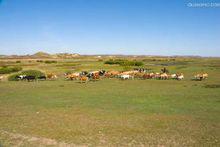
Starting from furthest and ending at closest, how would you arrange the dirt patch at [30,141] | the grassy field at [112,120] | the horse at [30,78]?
1. the horse at [30,78]
2. the grassy field at [112,120]
3. the dirt patch at [30,141]

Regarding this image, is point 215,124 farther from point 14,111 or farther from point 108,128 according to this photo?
point 14,111

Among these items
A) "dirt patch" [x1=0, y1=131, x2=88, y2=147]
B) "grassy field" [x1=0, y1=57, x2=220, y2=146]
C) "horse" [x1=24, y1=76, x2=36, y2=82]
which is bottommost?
"grassy field" [x1=0, y1=57, x2=220, y2=146]

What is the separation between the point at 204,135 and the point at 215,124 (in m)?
1.95

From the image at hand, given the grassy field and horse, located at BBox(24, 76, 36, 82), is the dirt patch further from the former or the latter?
horse, located at BBox(24, 76, 36, 82)

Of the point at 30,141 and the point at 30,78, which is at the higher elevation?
the point at 30,78

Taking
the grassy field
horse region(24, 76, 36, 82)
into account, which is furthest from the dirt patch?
horse region(24, 76, 36, 82)

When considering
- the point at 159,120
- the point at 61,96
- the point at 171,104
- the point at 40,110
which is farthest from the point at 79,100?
the point at 159,120

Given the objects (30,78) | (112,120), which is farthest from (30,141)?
(30,78)

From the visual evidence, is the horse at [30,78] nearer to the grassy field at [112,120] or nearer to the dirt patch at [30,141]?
the grassy field at [112,120]

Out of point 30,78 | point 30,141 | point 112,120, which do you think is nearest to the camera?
point 30,141

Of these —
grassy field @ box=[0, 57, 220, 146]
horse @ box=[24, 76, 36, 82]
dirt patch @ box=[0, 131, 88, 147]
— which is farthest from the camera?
horse @ box=[24, 76, 36, 82]

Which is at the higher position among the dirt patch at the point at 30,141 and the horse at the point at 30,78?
the horse at the point at 30,78

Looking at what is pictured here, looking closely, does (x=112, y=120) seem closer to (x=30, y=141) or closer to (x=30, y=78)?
(x=30, y=141)

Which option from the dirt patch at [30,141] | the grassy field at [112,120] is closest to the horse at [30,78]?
the grassy field at [112,120]
